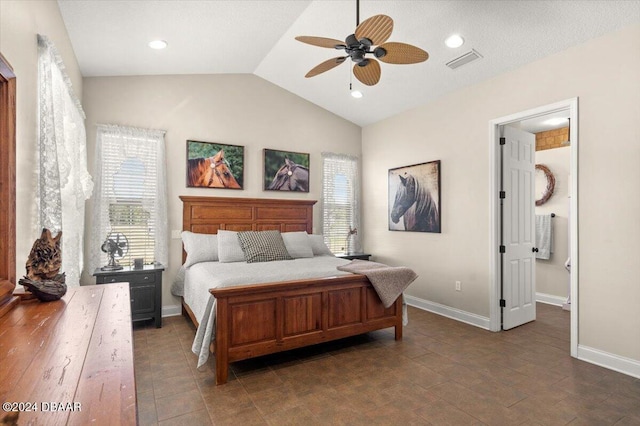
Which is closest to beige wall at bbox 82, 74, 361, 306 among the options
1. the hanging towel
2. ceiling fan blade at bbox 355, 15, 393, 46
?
ceiling fan blade at bbox 355, 15, 393, 46

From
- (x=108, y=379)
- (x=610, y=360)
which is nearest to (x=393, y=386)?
(x=610, y=360)

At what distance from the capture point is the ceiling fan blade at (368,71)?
8.60 feet

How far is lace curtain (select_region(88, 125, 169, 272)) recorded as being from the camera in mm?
3941

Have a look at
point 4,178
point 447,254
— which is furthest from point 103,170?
point 447,254

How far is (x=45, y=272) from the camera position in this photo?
1.71 metres

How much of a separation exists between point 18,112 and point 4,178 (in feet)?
1.57

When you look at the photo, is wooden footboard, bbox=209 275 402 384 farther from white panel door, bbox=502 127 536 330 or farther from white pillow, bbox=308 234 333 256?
white panel door, bbox=502 127 536 330

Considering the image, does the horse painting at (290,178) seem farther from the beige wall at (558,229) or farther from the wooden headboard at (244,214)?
the beige wall at (558,229)

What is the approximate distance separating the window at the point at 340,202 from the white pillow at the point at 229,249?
176 centimetres

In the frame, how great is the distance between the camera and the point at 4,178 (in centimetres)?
159

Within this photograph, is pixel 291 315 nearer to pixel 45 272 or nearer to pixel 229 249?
pixel 229 249

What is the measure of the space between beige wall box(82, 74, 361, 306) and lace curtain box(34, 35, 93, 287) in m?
1.05

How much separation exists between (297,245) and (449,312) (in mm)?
2135

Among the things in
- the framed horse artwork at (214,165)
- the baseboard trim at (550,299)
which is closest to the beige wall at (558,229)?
the baseboard trim at (550,299)
